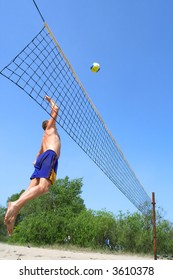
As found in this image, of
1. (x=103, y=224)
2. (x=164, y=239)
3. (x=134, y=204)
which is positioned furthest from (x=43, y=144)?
(x=103, y=224)

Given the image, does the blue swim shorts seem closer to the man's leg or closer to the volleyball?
the man's leg

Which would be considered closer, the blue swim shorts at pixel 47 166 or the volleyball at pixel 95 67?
the blue swim shorts at pixel 47 166

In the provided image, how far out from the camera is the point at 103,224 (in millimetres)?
37688

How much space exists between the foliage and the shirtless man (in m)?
23.1

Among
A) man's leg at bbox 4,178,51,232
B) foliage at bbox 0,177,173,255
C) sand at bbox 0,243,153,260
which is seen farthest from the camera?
foliage at bbox 0,177,173,255

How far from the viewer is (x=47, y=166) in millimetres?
4895

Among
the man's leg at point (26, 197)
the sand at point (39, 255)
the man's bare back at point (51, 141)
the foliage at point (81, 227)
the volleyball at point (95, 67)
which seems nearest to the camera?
the man's leg at point (26, 197)

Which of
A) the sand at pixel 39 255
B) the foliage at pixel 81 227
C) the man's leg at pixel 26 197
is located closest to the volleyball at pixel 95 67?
the man's leg at pixel 26 197

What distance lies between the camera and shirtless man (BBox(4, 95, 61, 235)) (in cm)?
477

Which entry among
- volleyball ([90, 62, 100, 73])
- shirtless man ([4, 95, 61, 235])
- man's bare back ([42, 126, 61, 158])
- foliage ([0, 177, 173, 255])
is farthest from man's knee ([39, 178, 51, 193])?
foliage ([0, 177, 173, 255])

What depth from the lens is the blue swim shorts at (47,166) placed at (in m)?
4.89

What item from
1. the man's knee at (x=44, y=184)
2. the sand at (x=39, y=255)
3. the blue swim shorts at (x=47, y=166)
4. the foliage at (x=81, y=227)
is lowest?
the sand at (x=39, y=255)

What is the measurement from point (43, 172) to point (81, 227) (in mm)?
37121

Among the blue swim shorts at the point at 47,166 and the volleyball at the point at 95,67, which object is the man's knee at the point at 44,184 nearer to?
the blue swim shorts at the point at 47,166
